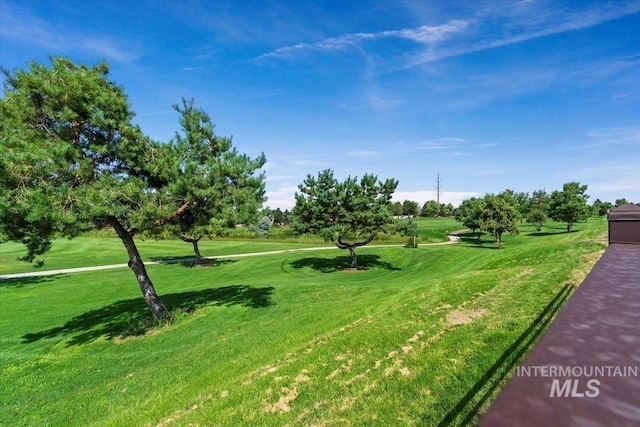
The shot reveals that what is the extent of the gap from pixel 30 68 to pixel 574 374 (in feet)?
45.7

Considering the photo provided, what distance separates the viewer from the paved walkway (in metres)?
2.07

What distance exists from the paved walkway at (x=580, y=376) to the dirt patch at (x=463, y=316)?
11.8ft

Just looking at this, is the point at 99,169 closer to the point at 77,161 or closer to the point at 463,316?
the point at 77,161

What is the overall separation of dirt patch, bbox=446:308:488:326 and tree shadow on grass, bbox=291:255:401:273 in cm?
1972

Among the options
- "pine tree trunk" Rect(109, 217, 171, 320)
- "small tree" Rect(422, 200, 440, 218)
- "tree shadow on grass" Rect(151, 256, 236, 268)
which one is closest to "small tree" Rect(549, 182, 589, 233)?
"tree shadow on grass" Rect(151, 256, 236, 268)

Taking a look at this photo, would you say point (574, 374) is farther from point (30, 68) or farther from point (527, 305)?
point (30, 68)

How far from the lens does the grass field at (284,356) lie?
16.5 ft

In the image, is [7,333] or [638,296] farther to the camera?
[7,333]

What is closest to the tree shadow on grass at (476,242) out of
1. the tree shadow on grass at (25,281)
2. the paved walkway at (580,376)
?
the paved walkway at (580,376)

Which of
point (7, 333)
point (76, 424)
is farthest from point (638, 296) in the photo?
point (7, 333)

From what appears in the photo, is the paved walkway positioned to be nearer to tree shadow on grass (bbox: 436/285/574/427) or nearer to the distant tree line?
tree shadow on grass (bbox: 436/285/574/427)

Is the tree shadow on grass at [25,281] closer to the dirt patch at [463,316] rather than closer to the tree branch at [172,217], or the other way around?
the tree branch at [172,217]

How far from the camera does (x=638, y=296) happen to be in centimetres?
420

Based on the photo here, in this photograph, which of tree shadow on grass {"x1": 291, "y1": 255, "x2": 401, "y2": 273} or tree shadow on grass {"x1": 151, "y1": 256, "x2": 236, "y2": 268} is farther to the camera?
tree shadow on grass {"x1": 151, "y1": 256, "x2": 236, "y2": 268}
